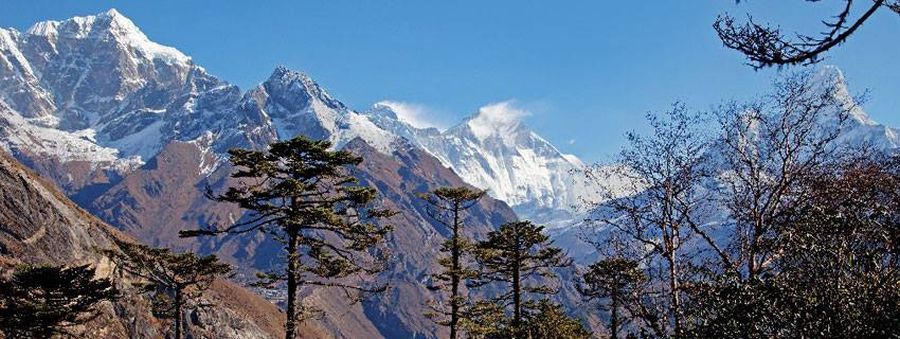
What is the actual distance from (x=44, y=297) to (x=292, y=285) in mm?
12797

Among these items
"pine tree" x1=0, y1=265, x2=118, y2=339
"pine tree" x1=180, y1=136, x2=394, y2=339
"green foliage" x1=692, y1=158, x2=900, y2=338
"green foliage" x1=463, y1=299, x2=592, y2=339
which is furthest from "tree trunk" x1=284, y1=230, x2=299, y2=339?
"green foliage" x1=692, y1=158, x2=900, y2=338

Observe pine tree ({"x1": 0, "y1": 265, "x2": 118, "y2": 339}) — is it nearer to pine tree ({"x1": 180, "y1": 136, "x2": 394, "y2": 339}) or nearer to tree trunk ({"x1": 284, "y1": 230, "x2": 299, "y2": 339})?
pine tree ({"x1": 180, "y1": 136, "x2": 394, "y2": 339})

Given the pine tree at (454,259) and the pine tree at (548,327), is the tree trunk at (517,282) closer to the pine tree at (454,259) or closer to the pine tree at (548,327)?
the pine tree at (454,259)

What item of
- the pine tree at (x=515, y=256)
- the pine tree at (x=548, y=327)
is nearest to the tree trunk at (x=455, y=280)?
the pine tree at (x=515, y=256)

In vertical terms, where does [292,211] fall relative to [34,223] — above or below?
below

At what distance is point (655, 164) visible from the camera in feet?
71.5

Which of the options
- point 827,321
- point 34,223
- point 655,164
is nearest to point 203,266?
point 655,164

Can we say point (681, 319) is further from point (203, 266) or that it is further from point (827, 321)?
point (203, 266)

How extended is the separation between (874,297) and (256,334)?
106147mm

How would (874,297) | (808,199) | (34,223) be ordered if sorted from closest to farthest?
(874,297), (808,199), (34,223)

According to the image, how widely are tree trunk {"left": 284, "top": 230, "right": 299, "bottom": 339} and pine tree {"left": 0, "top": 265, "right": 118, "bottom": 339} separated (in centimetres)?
966

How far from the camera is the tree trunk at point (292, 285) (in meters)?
23.7

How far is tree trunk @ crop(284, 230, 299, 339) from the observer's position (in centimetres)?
2366

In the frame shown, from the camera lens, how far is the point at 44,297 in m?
29.5
